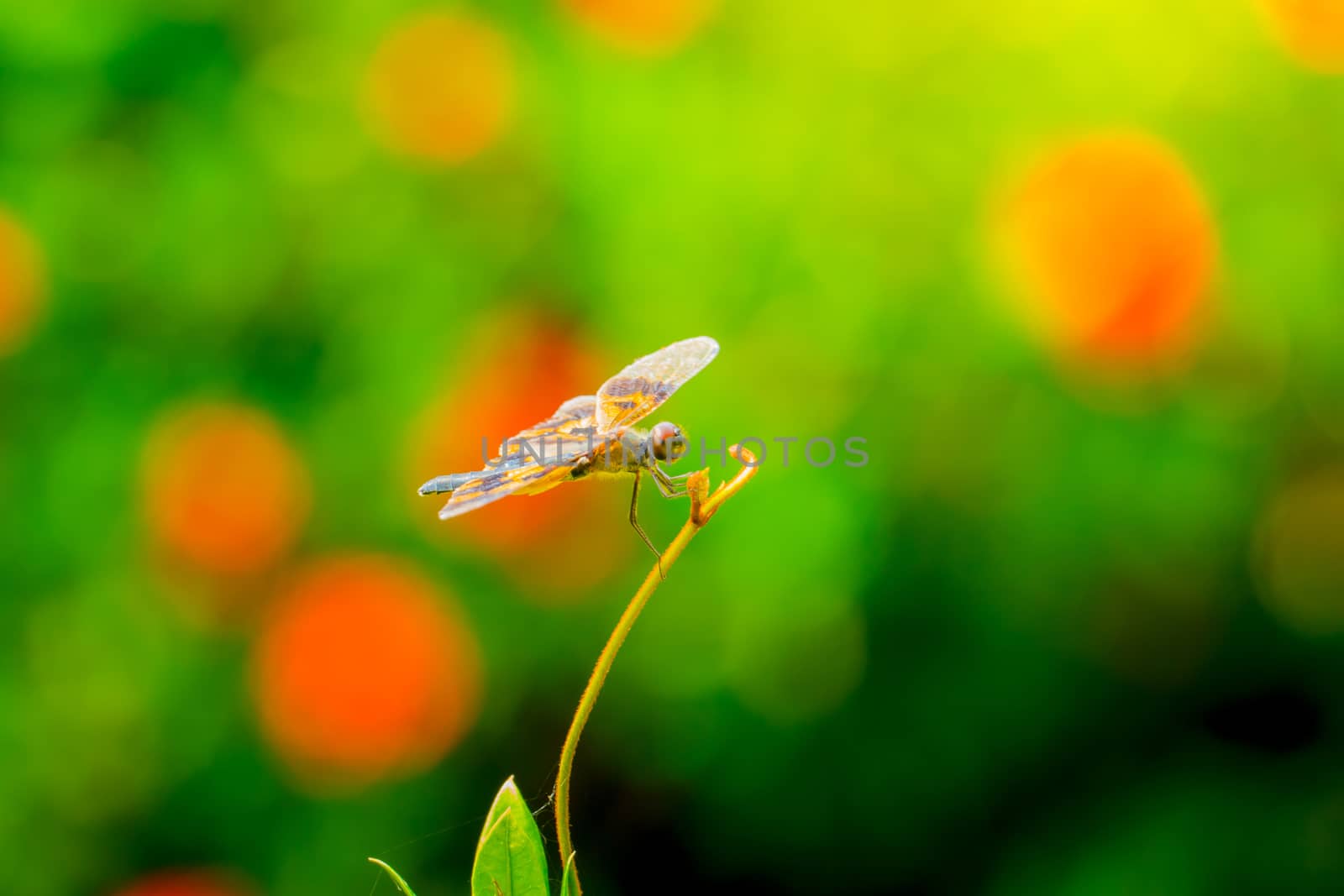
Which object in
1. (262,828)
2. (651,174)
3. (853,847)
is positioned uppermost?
(651,174)

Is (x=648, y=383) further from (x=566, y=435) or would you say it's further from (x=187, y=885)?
(x=187, y=885)

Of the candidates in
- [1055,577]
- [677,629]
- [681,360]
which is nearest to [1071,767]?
[1055,577]

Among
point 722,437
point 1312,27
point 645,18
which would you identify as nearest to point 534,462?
point 722,437

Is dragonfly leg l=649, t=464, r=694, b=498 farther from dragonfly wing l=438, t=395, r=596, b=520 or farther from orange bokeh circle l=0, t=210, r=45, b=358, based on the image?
orange bokeh circle l=0, t=210, r=45, b=358

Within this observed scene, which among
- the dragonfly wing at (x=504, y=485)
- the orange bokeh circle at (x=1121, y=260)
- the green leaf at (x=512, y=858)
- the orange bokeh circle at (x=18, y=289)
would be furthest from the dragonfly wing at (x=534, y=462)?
the orange bokeh circle at (x=18, y=289)

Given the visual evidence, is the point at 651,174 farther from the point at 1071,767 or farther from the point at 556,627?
the point at 1071,767

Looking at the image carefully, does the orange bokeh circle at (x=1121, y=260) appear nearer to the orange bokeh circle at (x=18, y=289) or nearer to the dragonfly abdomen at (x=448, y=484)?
the dragonfly abdomen at (x=448, y=484)

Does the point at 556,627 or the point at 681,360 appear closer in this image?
the point at 681,360
